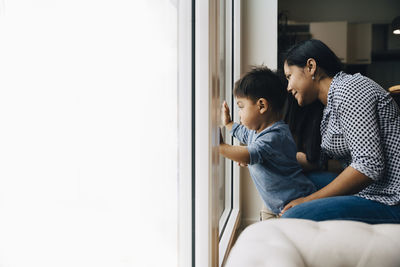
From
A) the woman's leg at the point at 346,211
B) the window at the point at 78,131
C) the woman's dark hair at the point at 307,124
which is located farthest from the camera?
the woman's dark hair at the point at 307,124

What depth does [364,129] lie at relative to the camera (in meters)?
1.09

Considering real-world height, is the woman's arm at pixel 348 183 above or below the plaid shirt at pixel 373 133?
below

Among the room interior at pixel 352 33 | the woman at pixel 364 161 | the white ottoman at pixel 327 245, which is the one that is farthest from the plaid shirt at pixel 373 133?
the room interior at pixel 352 33

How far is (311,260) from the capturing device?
20.0 inches

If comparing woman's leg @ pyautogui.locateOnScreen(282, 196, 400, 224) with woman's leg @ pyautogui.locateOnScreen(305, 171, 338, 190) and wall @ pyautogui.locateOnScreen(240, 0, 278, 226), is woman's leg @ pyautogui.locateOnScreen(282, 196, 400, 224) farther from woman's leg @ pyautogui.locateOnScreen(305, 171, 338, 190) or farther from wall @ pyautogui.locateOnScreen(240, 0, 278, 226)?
wall @ pyautogui.locateOnScreen(240, 0, 278, 226)

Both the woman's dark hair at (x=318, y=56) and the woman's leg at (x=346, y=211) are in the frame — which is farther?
the woman's dark hair at (x=318, y=56)

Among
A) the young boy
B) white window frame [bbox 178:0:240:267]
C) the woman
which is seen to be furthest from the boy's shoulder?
white window frame [bbox 178:0:240:267]

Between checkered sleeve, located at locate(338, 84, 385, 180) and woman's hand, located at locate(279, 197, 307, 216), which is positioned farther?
woman's hand, located at locate(279, 197, 307, 216)

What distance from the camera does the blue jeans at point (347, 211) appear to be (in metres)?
0.97

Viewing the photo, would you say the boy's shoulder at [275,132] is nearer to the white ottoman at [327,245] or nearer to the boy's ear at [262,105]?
the boy's ear at [262,105]

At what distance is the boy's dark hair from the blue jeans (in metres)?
0.59

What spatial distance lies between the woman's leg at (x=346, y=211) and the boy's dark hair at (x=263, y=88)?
591mm

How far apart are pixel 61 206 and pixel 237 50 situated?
1851 mm

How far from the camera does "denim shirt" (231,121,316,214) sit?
1.33 meters
